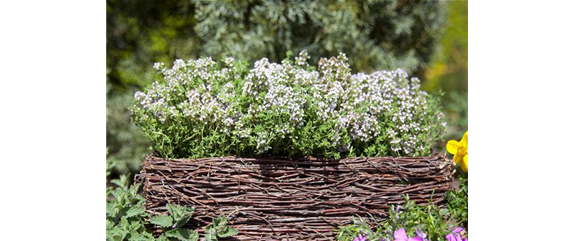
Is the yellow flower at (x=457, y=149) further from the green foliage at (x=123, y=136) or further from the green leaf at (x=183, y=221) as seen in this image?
the green foliage at (x=123, y=136)

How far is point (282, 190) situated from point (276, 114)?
0.29m

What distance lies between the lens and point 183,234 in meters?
1.91

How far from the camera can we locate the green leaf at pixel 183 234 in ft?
6.23

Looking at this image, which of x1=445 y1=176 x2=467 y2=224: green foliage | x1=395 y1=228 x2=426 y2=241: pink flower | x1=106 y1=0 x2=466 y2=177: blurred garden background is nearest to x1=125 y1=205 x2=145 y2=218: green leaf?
x1=395 y1=228 x2=426 y2=241: pink flower

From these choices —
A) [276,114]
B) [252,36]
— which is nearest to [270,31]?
[252,36]

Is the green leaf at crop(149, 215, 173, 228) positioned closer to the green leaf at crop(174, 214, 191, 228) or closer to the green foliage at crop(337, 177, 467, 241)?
the green leaf at crop(174, 214, 191, 228)

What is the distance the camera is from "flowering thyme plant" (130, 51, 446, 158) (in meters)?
1.89

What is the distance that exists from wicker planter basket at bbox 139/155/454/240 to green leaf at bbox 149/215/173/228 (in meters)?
0.08

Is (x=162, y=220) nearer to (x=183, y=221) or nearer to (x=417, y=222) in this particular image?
(x=183, y=221)

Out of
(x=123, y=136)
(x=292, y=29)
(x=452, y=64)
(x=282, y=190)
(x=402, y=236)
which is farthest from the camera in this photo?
(x=452, y=64)

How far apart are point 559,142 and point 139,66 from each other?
3.63 m

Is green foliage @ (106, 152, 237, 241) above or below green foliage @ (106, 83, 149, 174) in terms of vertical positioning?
below

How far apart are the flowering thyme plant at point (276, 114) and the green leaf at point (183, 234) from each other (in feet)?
0.97
